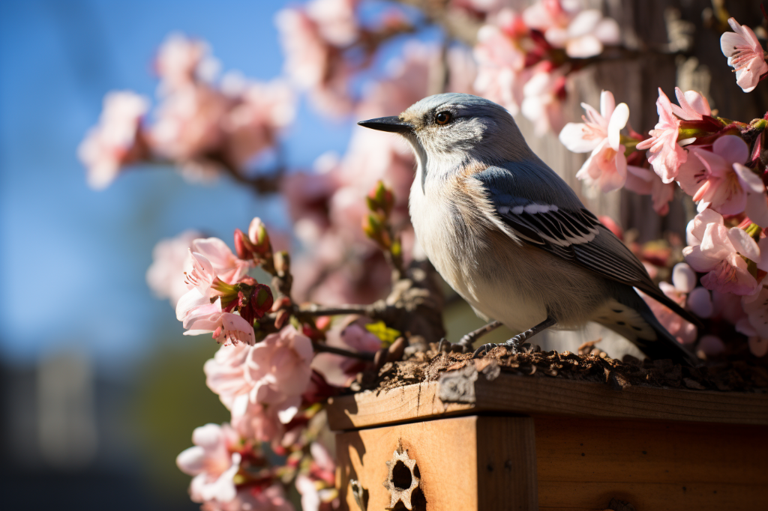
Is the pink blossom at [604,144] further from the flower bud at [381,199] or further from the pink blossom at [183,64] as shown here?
the pink blossom at [183,64]

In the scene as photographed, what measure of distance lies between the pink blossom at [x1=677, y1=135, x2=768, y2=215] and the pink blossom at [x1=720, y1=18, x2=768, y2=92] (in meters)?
0.16

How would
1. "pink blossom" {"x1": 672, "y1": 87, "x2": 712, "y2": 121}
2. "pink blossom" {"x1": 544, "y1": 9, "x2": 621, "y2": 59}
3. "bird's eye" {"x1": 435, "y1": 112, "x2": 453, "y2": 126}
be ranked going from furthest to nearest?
"pink blossom" {"x1": 544, "y1": 9, "x2": 621, "y2": 59}
"bird's eye" {"x1": 435, "y1": 112, "x2": 453, "y2": 126}
"pink blossom" {"x1": 672, "y1": 87, "x2": 712, "y2": 121}

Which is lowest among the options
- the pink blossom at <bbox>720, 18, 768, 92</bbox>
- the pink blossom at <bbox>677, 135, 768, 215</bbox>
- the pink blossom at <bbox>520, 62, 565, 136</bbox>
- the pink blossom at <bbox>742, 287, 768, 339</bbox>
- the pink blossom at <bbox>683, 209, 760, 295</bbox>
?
the pink blossom at <bbox>742, 287, 768, 339</bbox>

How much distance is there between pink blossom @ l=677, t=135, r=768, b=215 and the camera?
1.07m

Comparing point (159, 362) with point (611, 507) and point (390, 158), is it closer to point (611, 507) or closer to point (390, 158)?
point (390, 158)

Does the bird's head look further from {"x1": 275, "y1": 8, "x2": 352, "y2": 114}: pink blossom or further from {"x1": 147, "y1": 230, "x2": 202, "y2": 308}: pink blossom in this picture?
{"x1": 275, "y1": 8, "x2": 352, "y2": 114}: pink blossom

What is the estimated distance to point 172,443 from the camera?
12477 mm

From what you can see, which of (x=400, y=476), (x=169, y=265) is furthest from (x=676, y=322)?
(x=169, y=265)

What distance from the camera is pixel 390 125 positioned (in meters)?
1.80

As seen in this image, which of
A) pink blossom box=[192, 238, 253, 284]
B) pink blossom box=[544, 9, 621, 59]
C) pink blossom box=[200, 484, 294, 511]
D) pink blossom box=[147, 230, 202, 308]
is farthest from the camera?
pink blossom box=[147, 230, 202, 308]

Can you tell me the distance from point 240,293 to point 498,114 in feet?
3.16

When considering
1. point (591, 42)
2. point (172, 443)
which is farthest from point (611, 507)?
point (172, 443)

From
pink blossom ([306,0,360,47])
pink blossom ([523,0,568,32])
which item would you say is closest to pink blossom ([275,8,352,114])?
pink blossom ([306,0,360,47])

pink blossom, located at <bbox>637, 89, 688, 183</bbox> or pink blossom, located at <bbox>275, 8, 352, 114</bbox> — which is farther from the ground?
pink blossom, located at <bbox>275, 8, 352, 114</bbox>
